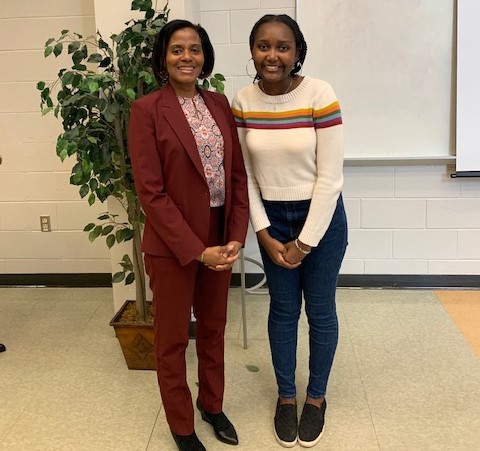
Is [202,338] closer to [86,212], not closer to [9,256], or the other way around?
[86,212]

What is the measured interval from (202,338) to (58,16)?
2.19 m

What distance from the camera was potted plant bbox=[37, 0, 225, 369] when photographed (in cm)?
212

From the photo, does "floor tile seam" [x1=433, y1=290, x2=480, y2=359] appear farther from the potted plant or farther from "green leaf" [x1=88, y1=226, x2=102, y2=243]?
"green leaf" [x1=88, y1=226, x2=102, y2=243]

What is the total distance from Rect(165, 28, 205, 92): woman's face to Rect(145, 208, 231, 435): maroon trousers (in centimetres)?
42

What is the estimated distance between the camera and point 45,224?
337 centimetres

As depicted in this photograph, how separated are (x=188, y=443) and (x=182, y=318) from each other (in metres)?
0.45

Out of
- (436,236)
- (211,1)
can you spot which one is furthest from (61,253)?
(436,236)

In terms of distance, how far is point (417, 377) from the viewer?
2297 mm

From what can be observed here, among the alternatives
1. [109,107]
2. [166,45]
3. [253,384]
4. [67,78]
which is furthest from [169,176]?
[253,384]

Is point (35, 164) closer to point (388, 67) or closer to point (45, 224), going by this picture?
point (45, 224)

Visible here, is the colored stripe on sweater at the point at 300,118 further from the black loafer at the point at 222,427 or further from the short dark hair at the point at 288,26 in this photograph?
the black loafer at the point at 222,427

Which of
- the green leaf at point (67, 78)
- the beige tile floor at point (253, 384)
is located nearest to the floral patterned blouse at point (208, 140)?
the green leaf at point (67, 78)

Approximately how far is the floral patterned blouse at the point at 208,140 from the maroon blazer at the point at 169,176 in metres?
0.02

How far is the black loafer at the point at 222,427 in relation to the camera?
6.23ft
